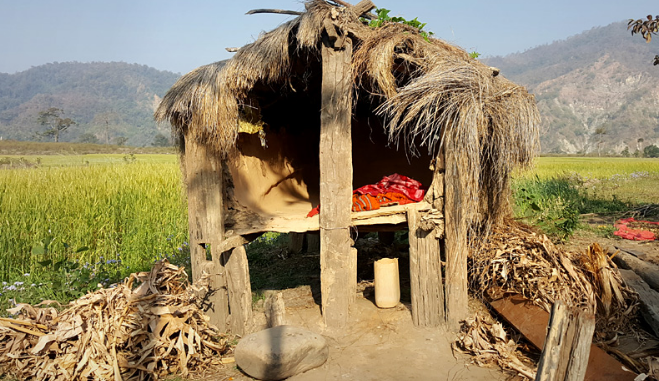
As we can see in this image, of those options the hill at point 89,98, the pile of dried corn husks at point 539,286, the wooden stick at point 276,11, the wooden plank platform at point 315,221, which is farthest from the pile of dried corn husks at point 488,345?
the hill at point 89,98

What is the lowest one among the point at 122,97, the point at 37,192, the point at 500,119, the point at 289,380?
the point at 289,380

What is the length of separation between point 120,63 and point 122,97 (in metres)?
50.9

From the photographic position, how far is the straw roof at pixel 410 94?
4070 millimetres

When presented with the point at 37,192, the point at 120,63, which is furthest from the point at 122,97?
the point at 37,192

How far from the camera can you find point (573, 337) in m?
2.42

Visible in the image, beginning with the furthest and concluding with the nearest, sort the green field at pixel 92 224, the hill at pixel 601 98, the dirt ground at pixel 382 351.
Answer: the hill at pixel 601 98
the green field at pixel 92 224
the dirt ground at pixel 382 351

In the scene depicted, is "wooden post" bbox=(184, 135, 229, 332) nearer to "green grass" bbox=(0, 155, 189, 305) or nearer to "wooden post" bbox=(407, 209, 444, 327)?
"green grass" bbox=(0, 155, 189, 305)

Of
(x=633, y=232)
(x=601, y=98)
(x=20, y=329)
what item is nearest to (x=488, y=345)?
(x=633, y=232)

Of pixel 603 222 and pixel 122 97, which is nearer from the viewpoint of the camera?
pixel 603 222

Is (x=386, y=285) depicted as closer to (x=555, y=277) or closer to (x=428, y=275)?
(x=428, y=275)

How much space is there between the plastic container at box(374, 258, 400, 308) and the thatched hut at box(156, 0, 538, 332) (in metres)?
A: 0.33

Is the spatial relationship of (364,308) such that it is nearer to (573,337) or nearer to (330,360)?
(330,360)

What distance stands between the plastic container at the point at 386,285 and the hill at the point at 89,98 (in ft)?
332

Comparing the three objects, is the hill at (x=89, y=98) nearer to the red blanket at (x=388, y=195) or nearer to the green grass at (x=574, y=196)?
the green grass at (x=574, y=196)
